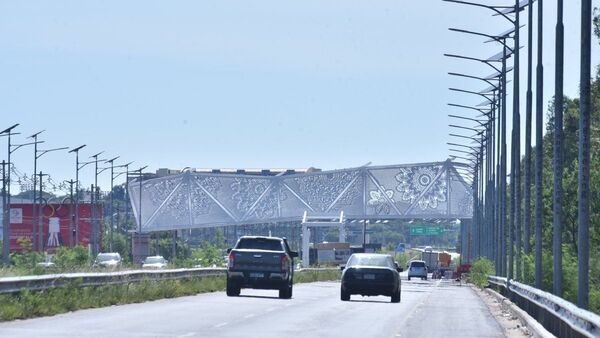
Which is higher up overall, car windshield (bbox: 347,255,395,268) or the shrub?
car windshield (bbox: 347,255,395,268)

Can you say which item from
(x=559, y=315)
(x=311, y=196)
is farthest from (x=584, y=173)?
(x=311, y=196)

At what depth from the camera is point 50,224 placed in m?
164

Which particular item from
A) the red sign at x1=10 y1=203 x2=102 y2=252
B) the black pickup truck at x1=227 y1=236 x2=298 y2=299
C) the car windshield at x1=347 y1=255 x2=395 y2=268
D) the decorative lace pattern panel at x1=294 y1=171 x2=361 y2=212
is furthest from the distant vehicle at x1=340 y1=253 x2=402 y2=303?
the decorative lace pattern panel at x1=294 y1=171 x2=361 y2=212

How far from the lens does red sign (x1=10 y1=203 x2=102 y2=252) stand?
558 feet

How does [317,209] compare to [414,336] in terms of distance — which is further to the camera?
[317,209]

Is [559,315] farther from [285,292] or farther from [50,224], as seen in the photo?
[50,224]

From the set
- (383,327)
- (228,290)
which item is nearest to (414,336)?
(383,327)

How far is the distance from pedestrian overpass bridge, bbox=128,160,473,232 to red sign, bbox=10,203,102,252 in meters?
6.73

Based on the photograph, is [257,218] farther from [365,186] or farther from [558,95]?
[558,95]

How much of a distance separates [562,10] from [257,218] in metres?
162

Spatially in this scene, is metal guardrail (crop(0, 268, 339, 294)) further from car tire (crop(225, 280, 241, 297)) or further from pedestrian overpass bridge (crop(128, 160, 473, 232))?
pedestrian overpass bridge (crop(128, 160, 473, 232))

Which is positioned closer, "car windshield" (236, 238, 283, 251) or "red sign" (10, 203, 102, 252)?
"car windshield" (236, 238, 283, 251)

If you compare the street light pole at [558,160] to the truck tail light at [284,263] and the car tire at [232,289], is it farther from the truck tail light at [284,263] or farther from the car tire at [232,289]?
the car tire at [232,289]

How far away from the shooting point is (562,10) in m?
34.5
